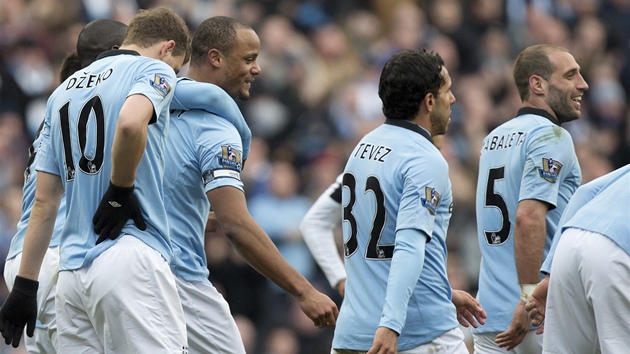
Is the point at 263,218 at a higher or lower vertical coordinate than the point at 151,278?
lower

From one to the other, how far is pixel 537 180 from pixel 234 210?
71.0 inches

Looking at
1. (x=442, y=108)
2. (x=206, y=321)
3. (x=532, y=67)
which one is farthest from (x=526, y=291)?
(x=206, y=321)

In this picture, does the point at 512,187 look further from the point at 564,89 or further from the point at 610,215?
the point at 610,215

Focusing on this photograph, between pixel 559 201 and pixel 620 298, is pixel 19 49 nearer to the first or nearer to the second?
pixel 559 201

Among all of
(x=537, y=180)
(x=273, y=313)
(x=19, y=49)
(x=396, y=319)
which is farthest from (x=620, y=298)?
(x=19, y=49)

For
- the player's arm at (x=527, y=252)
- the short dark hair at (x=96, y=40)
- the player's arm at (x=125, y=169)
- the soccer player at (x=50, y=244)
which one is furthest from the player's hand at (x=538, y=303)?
the short dark hair at (x=96, y=40)

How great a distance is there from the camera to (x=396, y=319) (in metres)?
5.43

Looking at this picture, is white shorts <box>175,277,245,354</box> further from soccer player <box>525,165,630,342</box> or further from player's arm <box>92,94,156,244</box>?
soccer player <box>525,165,630,342</box>

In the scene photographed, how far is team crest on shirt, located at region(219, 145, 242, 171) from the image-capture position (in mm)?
5969

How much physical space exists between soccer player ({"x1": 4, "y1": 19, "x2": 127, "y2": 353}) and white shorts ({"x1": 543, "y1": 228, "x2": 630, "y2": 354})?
2758 millimetres

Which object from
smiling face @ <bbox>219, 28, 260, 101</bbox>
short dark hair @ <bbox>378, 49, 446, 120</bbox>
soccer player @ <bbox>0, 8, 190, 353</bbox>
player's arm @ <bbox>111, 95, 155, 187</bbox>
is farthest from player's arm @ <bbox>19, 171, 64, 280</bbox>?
short dark hair @ <bbox>378, 49, 446, 120</bbox>

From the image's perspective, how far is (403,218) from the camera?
18.5ft

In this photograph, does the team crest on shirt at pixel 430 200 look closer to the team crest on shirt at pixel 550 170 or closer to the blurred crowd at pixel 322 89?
the team crest on shirt at pixel 550 170

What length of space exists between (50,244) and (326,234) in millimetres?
1979
